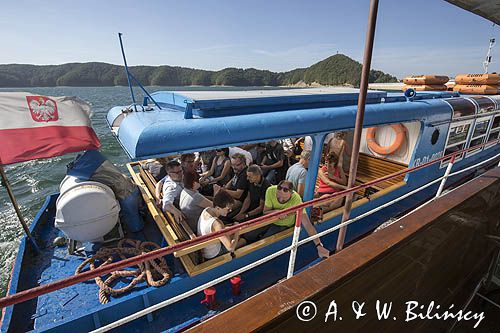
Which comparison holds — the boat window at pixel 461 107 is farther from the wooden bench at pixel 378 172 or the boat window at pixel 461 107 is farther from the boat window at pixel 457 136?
the wooden bench at pixel 378 172

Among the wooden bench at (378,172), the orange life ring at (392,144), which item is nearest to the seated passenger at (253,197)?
the wooden bench at (378,172)

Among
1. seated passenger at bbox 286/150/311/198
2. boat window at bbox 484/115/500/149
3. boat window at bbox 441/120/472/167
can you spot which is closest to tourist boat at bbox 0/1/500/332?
seated passenger at bbox 286/150/311/198

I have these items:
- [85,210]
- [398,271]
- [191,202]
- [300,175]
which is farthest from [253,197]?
[85,210]

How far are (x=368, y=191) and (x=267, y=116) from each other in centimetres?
293

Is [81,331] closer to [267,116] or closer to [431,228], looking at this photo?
[267,116]

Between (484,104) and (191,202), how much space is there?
7.23 metres

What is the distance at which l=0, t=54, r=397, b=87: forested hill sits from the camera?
323 feet

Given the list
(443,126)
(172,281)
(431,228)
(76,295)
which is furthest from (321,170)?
(76,295)

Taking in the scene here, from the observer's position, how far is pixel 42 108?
9.86 ft

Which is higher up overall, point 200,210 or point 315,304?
point 315,304

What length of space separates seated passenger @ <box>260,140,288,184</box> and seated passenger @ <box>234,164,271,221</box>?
1283 mm

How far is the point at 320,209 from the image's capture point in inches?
149

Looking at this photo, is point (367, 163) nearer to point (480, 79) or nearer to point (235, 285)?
point (235, 285)

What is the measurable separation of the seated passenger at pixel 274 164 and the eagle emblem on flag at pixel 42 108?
11.3 ft
